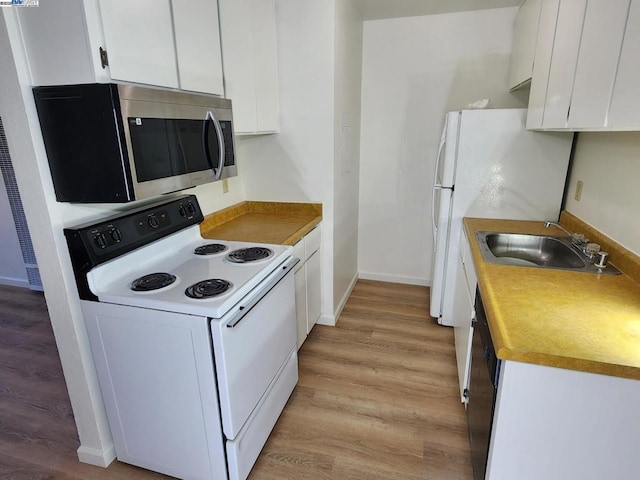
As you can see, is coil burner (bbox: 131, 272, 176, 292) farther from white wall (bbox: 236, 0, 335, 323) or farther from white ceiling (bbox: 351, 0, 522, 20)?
white ceiling (bbox: 351, 0, 522, 20)

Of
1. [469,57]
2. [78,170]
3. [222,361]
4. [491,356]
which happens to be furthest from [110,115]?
[469,57]

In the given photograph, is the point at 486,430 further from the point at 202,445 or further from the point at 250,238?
the point at 250,238

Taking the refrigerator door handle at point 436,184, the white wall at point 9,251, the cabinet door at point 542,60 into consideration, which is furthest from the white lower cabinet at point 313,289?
the white wall at point 9,251

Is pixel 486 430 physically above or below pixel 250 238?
below

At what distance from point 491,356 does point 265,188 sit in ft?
6.78

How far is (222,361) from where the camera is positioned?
1.40m

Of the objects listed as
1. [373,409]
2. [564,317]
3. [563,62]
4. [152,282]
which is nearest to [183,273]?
Result: [152,282]

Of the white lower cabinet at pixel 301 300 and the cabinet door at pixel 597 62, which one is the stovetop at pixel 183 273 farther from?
the cabinet door at pixel 597 62

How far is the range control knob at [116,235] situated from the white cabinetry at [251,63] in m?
0.91

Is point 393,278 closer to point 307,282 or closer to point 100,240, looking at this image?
point 307,282

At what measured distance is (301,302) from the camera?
248 centimetres

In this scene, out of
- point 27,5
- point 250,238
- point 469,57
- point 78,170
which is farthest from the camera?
point 469,57

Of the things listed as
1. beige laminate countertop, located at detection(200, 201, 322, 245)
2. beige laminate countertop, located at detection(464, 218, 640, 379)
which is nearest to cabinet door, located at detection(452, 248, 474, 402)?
beige laminate countertop, located at detection(464, 218, 640, 379)

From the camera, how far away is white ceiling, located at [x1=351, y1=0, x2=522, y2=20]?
2789mm
